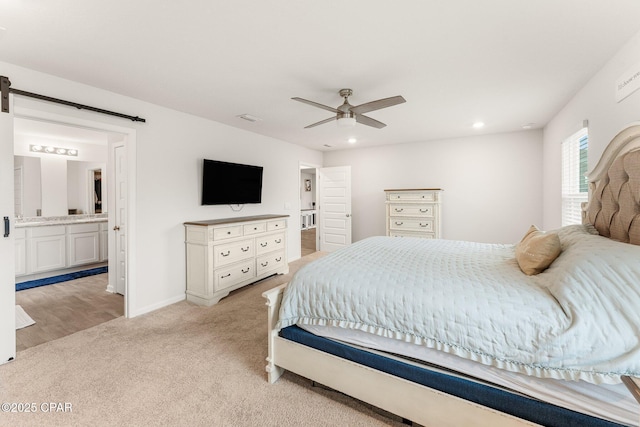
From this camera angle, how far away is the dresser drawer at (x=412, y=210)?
187 inches

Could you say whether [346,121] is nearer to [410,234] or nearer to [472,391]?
[472,391]

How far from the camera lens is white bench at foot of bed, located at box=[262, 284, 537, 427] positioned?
135 cm

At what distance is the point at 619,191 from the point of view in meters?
1.79

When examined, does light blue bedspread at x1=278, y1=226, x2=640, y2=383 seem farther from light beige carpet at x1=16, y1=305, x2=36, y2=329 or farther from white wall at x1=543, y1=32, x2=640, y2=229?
light beige carpet at x1=16, y1=305, x2=36, y2=329

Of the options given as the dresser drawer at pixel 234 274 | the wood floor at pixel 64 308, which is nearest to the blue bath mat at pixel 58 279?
the wood floor at pixel 64 308

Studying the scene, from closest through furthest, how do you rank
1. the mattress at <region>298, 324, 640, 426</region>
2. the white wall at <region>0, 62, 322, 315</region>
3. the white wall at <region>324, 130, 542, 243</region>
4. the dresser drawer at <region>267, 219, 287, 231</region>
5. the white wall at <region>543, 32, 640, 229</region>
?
the mattress at <region>298, 324, 640, 426</region> → the white wall at <region>543, 32, 640, 229</region> → the white wall at <region>0, 62, 322, 315</region> → the dresser drawer at <region>267, 219, 287, 231</region> → the white wall at <region>324, 130, 542, 243</region>

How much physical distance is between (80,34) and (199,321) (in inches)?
105

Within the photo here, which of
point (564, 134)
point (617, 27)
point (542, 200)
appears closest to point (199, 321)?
point (617, 27)

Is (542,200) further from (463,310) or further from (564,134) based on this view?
(463,310)

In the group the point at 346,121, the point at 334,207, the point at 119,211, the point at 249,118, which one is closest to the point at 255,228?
the point at 249,118

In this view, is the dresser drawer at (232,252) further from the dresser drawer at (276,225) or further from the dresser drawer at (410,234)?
the dresser drawer at (410,234)

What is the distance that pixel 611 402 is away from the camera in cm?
112

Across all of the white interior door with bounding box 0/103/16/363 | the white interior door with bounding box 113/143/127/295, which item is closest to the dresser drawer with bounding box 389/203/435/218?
the white interior door with bounding box 113/143/127/295

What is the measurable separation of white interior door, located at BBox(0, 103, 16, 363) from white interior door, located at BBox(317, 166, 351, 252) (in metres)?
4.91
